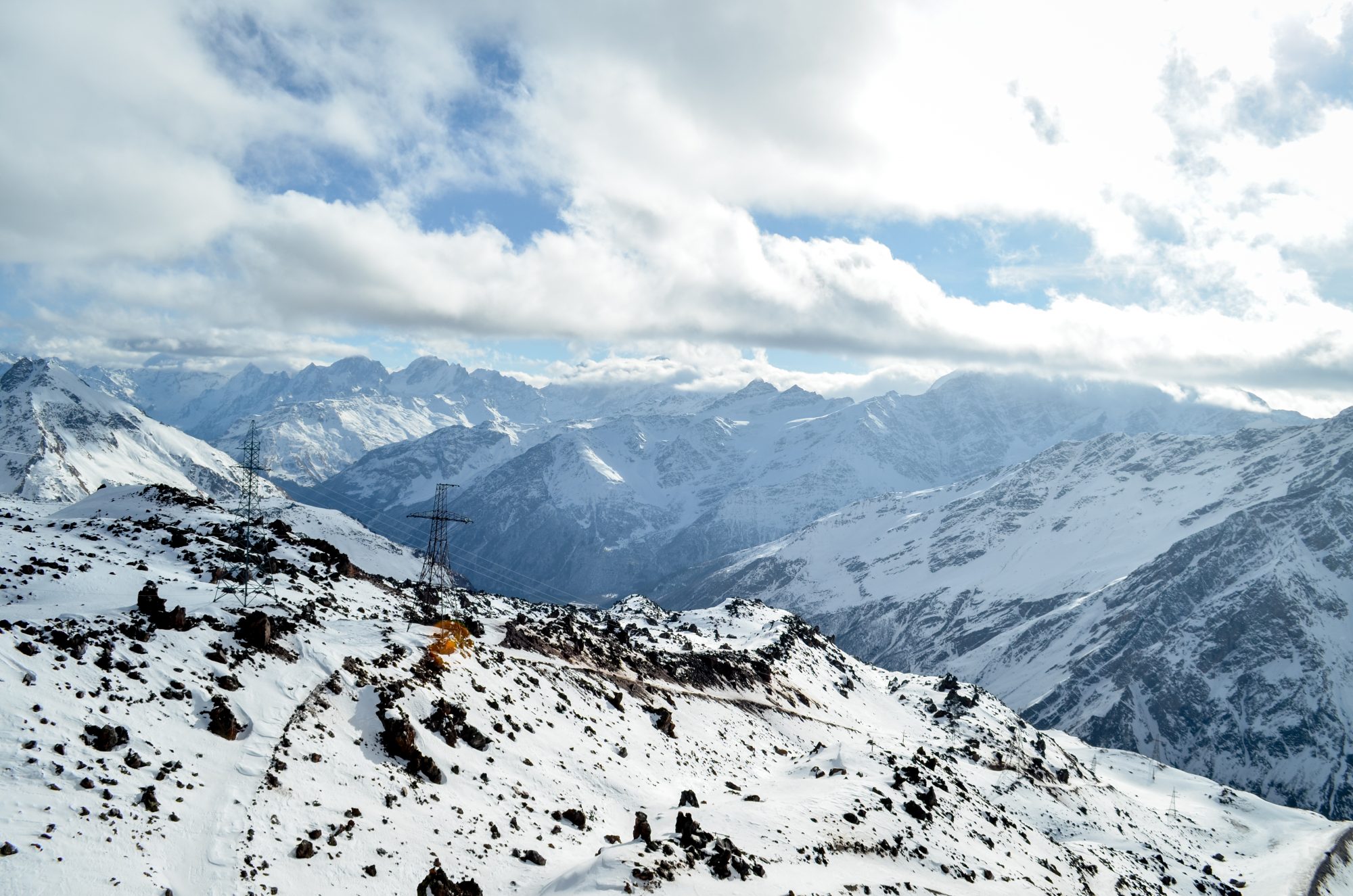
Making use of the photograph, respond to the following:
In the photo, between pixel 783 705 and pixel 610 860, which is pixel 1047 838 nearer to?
pixel 783 705

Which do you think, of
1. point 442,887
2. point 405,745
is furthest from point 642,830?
point 405,745

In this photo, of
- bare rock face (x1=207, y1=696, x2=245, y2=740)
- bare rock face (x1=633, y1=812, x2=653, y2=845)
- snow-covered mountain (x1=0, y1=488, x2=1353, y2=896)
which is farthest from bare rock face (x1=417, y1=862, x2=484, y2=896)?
bare rock face (x1=207, y1=696, x2=245, y2=740)

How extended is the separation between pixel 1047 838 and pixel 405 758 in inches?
2486

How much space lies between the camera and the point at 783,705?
90.9m

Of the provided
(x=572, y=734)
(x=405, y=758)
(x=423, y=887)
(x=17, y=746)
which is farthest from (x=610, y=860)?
(x=17, y=746)

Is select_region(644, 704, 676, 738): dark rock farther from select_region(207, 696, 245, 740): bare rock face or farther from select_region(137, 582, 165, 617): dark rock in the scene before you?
select_region(137, 582, 165, 617): dark rock

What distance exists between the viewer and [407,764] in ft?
125

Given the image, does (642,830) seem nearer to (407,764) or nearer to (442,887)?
(442,887)

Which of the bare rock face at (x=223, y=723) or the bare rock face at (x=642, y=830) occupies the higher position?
the bare rock face at (x=223, y=723)

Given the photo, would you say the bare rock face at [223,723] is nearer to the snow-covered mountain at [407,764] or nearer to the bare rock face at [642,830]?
the snow-covered mountain at [407,764]

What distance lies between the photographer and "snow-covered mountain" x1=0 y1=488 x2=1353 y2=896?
90.8ft

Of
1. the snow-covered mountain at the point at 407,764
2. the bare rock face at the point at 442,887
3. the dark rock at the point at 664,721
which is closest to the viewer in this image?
the snow-covered mountain at the point at 407,764

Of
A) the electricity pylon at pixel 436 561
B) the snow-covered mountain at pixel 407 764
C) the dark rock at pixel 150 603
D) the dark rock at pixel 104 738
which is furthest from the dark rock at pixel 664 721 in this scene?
the dark rock at pixel 104 738

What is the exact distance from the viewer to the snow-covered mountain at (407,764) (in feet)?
A: 90.8
